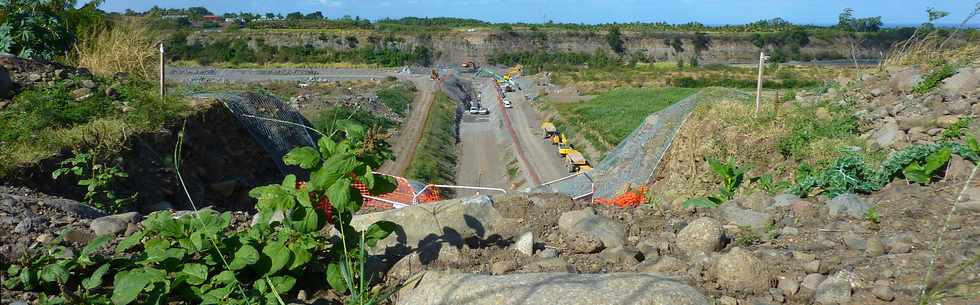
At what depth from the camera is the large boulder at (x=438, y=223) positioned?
510 centimetres

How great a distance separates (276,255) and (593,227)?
97.1 inches

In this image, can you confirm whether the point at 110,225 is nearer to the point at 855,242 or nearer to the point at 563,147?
the point at 855,242

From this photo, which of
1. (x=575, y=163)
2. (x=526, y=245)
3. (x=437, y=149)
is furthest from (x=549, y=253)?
(x=437, y=149)

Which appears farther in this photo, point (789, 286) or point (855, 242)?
point (855, 242)

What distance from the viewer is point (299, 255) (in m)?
3.83

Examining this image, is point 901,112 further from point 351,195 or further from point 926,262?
point 351,195

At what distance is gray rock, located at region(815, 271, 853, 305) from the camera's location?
3943mm

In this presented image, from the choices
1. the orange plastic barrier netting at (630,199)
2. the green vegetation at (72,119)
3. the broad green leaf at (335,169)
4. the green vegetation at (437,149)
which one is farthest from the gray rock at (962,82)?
the green vegetation at (437,149)

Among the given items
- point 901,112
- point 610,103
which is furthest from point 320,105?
point 901,112

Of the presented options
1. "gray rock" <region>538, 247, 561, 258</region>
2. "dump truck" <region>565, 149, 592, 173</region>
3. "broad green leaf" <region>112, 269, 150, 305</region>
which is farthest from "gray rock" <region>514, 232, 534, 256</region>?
"dump truck" <region>565, 149, 592, 173</region>

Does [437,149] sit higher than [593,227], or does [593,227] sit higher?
[593,227]

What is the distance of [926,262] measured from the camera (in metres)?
4.26

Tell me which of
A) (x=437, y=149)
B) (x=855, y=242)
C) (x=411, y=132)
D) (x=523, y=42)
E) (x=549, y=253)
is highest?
(x=855, y=242)

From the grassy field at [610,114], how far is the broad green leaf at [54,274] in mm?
22796
